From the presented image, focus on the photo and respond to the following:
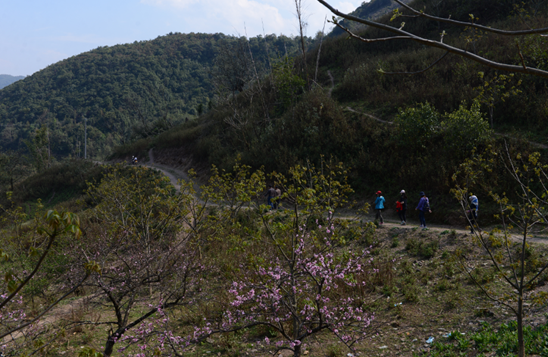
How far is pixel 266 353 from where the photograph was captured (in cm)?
650

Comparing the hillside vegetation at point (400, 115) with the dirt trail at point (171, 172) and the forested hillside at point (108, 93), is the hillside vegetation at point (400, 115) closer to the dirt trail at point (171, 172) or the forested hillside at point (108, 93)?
the dirt trail at point (171, 172)

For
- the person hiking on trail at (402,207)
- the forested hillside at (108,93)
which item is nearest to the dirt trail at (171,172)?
the person hiking on trail at (402,207)

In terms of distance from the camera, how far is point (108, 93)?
91750mm

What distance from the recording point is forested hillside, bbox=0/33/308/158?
78938 millimetres

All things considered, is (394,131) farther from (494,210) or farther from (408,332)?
(408,332)

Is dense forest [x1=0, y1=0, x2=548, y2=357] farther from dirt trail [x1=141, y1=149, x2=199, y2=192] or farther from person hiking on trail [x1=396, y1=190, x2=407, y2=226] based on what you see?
dirt trail [x1=141, y1=149, x2=199, y2=192]

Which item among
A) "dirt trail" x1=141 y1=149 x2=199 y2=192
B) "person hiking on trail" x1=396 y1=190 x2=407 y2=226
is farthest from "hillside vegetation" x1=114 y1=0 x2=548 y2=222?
"dirt trail" x1=141 y1=149 x2=199 y2=192

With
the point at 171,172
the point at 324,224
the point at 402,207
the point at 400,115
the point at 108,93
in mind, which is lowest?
the point at 402,207

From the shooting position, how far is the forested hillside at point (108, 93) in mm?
78938

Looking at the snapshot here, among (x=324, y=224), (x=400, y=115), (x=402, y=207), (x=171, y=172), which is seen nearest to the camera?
(x=324, y=224)

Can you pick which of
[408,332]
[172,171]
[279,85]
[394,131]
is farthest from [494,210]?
[172,171]

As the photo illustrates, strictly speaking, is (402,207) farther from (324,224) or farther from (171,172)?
(171,172)

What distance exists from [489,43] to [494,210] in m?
15.2

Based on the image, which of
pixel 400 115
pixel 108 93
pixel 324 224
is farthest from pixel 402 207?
pixel 108 93
